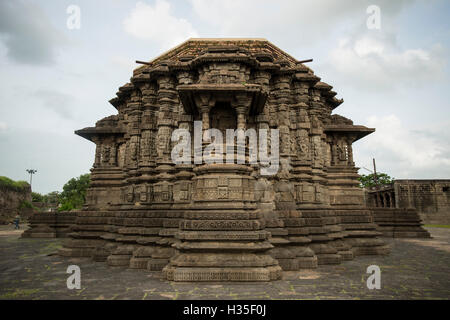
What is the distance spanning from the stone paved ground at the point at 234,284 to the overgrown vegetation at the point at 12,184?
117ft

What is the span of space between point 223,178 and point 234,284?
244cm

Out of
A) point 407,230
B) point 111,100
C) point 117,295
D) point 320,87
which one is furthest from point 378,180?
point 117,295

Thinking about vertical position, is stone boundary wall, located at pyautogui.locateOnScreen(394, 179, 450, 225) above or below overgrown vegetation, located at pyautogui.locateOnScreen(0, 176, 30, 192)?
below

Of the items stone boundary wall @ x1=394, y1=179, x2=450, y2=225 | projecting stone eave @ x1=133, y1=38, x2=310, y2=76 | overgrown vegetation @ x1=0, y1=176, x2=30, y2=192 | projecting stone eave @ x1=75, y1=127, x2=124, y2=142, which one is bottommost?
Answer: stone boundary wall @ x1=394, y1=179, x2=450, y2=225

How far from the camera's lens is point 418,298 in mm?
5523

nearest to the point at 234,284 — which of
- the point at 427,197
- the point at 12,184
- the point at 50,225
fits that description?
the point at 50,225

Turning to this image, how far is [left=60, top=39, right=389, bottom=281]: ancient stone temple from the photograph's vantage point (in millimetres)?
6793

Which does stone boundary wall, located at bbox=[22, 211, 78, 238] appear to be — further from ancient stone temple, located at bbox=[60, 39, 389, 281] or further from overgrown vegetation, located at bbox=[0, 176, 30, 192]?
overgrown vegetation, located at bbox=[0, 176, 30, 192]

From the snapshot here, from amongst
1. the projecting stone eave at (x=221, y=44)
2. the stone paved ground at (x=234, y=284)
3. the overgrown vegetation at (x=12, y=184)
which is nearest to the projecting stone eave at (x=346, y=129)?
the projecting stone eave at (x=221, y=44)

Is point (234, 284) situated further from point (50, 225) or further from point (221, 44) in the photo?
point (50, 225)

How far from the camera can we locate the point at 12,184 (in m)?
39.0

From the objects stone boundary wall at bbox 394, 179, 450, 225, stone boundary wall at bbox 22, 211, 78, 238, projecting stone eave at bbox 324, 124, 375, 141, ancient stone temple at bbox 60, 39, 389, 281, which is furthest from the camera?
stone boundary wall at bbox 394, 179, 450, 225

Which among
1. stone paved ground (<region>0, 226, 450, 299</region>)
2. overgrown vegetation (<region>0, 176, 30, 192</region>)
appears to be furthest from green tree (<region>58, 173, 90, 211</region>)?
stone paved ground (<region>0, 226, 450, 299</region>)

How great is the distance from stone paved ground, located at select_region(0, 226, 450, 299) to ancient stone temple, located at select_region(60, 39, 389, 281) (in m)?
0.46
